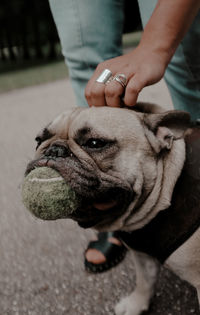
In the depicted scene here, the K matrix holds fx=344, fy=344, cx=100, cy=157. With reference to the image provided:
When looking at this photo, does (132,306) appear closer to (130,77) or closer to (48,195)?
(48,195)

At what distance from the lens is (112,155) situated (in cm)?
153

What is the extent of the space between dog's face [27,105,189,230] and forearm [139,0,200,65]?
0.29m

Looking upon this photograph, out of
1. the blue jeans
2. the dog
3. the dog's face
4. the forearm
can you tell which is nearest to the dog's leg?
the dog

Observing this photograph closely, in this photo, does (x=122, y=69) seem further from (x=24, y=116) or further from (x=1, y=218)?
(x=24, y=116)

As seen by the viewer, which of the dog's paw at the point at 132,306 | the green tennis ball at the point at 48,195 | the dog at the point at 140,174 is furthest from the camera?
the dog's paw at the point at 132,306

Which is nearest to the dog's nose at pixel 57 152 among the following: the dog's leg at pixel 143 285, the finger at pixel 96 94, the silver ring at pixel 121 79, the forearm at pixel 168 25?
the finger at pixel 96 94

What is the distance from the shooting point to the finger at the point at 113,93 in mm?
1525

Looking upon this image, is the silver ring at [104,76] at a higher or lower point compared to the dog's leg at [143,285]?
higher

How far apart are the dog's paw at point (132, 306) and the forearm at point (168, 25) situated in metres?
1.29

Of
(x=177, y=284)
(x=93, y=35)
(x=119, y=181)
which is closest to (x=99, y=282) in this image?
(x=177, y=284)

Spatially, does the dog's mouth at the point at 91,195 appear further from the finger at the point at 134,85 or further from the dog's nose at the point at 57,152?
the finger at the point at 134,85

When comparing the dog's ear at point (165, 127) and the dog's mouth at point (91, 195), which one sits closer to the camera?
the dog's mouth at point (91, 195)

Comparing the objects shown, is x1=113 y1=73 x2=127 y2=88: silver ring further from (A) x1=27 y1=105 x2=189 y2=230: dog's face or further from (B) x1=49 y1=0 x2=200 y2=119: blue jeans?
(B) x1=49 y1=0 x2=200 y2=119: blue jeans

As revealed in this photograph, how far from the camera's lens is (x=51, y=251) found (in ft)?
8.27
